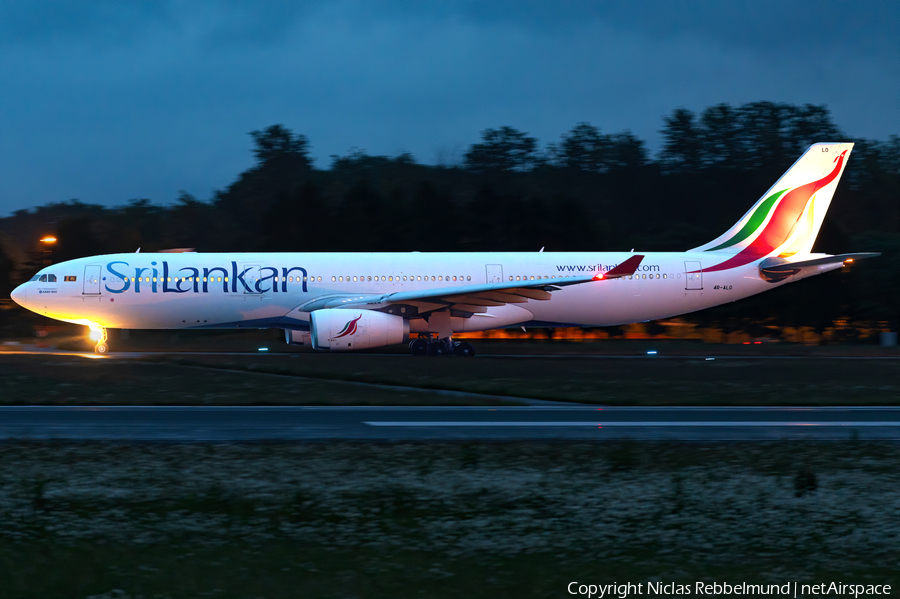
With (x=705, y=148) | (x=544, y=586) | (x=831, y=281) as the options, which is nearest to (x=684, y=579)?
(x=544, y=586)

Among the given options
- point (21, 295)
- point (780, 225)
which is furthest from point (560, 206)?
point (21, 295)

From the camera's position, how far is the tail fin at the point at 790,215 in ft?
95.9

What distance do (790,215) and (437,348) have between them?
42.6 ft

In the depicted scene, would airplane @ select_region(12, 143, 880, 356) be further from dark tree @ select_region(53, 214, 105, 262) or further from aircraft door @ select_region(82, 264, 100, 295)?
dark tree @ select_region(53, 214, 105, 262)

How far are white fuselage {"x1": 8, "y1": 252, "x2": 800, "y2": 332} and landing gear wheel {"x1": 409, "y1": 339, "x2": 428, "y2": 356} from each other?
59 cm

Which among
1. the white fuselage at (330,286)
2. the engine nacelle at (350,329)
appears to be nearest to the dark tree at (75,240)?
the white fuselage at (330,286)

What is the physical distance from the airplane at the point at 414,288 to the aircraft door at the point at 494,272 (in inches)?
1.3

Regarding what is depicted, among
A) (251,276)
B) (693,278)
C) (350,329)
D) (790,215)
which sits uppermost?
(790,215)

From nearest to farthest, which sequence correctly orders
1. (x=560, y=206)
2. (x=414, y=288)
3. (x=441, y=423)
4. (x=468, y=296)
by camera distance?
(x=441, y=423) < (x=468, y=296) < (x=414, y=288) < (x=560, y=206)

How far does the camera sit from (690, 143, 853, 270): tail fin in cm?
2923

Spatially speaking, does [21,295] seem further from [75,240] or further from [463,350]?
[75,240]

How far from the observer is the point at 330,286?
27297 millimetres

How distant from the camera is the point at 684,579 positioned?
594 cm

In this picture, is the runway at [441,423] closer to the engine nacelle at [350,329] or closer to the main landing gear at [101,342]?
the engine nacelle at [350,329]
